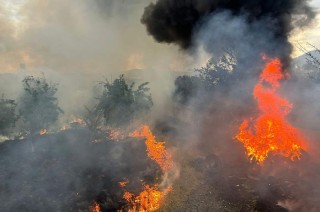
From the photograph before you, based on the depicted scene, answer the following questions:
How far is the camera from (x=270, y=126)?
2523 cm

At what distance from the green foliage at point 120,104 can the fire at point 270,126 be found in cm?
937

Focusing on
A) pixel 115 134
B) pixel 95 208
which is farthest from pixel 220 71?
pixel 95 208

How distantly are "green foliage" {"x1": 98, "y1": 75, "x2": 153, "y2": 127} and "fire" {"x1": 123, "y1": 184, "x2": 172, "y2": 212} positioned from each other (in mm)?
9435

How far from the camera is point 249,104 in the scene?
28.4m

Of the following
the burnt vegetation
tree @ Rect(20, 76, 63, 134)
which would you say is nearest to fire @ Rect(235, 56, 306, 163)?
the burnt vegetation

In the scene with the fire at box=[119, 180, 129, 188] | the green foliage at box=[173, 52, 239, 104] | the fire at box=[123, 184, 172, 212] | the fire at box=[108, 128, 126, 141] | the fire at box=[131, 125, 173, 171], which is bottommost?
the fire at box=[123, 184, 172, 212]

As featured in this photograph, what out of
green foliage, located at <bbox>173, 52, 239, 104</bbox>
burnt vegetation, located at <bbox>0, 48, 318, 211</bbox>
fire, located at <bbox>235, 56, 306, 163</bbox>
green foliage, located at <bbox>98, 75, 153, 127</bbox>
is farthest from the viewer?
green foliage, located at <bbox>173, 52, 239, 104</bbox>

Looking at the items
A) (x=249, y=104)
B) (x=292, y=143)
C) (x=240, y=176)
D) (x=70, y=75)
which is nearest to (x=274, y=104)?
(x=249, y=104)

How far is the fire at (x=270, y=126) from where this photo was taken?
2380 cm

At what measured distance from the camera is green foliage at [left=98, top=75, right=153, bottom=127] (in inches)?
1133

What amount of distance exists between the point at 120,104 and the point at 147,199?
1055cm

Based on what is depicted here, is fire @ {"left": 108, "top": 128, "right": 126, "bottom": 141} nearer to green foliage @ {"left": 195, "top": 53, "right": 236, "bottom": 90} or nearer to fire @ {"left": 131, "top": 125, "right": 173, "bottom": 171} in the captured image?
fire @ {"left": 131, "top": 125, "right": 173, "bottom": 171}

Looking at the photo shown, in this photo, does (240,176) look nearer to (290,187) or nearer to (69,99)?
(290,187)

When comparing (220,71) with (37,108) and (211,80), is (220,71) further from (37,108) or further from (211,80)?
(37,108)
